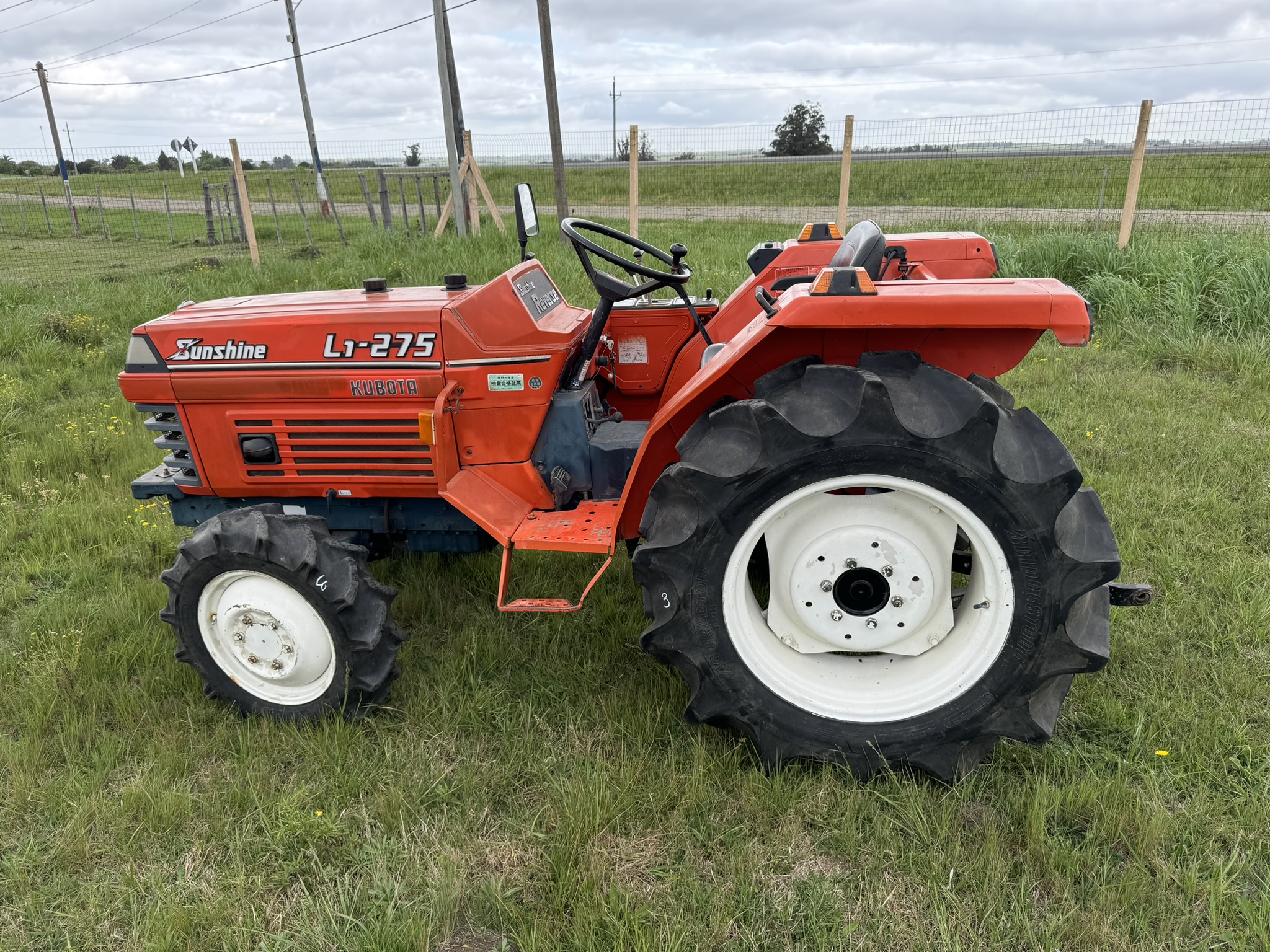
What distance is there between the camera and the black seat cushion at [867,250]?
8.38ft

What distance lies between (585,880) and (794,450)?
43.6 inches

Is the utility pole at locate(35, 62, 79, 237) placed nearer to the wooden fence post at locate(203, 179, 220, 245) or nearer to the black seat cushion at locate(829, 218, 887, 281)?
the wooden fence post at locate(203, 179, 220, 245)

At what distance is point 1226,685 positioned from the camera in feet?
8.14

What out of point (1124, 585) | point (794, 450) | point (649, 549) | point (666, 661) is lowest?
point (666, 661)

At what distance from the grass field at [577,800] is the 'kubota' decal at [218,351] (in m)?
1.01

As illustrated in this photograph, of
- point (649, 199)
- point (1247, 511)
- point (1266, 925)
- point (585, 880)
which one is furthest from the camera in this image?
point (649, 199)

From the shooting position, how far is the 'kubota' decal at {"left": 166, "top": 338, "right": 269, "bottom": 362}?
2684 millimetres

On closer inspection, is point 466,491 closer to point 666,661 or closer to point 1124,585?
point 666,661

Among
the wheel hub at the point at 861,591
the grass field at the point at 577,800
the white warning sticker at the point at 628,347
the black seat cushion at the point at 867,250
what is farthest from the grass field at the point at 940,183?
the wheel hub at the point at 861,591

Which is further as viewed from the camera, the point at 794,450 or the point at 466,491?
the point at 466,491

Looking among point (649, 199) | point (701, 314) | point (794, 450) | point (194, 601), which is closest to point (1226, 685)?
point (794, 450)

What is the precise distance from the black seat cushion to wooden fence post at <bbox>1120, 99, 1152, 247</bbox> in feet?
21.4

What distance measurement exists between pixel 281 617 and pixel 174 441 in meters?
0.89

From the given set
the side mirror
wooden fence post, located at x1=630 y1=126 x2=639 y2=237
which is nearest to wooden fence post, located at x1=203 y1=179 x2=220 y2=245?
wooden fence post, located at x1=630 y1=126 x2=639 y2=237
